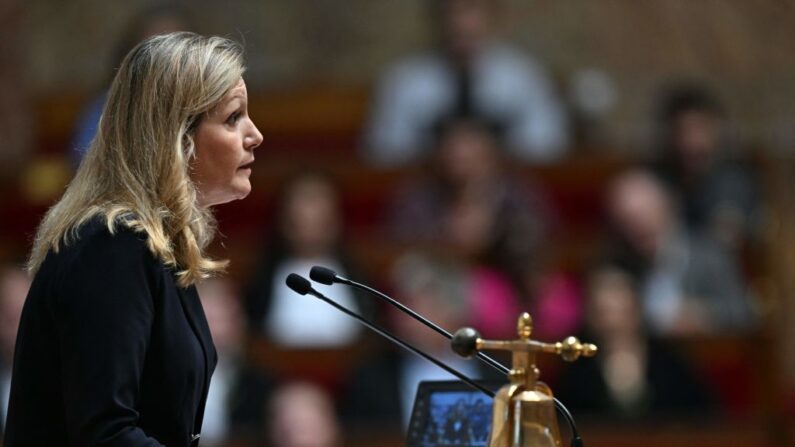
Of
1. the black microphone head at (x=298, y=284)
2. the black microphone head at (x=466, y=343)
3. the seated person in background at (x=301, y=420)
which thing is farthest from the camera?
the seated person in background at (x=301, y=420)

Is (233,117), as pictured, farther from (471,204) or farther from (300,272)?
(471,204)

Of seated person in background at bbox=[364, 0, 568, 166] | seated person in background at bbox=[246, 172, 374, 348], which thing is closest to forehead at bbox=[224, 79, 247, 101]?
seated person in background at bbox=[246, 172, 374, 348]

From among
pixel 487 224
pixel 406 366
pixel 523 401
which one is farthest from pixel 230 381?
pixel 523 401

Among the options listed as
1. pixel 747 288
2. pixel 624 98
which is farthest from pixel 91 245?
pixel 624 98

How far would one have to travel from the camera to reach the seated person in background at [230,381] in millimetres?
5773

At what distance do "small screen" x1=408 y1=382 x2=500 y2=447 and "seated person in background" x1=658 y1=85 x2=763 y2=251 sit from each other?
4.29 meters

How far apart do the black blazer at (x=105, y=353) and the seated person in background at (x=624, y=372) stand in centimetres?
361

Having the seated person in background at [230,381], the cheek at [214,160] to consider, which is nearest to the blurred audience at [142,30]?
the seated person in background at [230,381]

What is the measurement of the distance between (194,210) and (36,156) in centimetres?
500

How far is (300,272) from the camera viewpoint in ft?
20.9

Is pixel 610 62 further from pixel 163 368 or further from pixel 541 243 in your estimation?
pixel 163 368

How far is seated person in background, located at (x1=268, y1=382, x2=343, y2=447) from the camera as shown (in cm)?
541

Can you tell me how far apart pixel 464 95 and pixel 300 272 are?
1.43 metres

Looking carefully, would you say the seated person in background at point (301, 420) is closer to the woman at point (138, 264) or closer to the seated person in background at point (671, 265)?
the seated person in background at point (671, 265)
